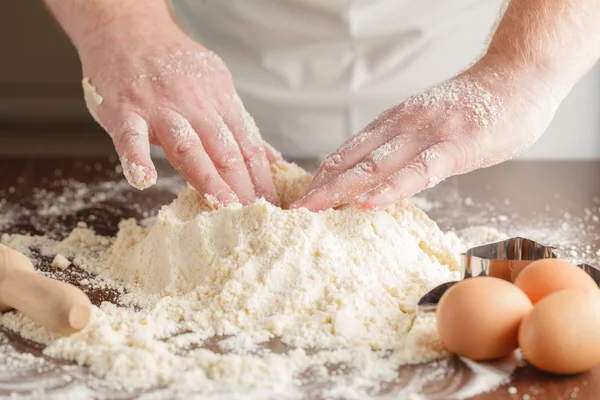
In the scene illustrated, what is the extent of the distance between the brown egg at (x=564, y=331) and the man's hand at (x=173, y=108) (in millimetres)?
666

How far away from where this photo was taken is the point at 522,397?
3.22 ft

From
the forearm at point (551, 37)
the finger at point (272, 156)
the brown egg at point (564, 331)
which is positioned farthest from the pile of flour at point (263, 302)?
the forearm at point (551, 37)

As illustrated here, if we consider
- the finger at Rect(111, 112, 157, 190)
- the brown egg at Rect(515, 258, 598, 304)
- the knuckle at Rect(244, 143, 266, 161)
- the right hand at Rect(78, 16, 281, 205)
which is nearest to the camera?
the brown egg at Rect(515, 258, 598, 304)

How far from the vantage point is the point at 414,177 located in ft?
4.39

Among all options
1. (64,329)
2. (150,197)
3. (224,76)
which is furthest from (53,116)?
(64,329)

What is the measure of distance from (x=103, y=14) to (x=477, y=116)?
95cm

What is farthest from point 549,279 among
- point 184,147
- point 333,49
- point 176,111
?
point 333,49

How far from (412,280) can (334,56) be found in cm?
100

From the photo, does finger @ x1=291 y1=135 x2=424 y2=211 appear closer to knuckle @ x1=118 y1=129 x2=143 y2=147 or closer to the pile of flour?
the pile of flour

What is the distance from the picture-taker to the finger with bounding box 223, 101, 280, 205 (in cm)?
159

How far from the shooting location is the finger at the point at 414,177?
51.4 inches

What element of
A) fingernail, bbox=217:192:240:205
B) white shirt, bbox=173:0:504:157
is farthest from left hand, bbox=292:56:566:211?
white shirt, bbox=173:0:504:157

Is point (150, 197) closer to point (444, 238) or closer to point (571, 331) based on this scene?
point (444, 238)

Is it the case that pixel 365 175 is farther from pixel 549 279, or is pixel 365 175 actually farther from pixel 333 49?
pixel 333 49
